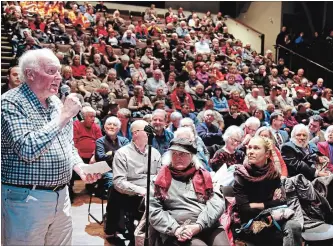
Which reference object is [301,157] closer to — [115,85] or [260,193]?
[260,193]

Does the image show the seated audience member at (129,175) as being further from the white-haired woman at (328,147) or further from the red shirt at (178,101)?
the red shirt at (178,101)

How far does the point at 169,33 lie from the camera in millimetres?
12172

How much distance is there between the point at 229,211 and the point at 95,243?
3.82 ft

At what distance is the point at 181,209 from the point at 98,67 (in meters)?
5.99

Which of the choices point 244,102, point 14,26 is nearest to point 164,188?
point 244,102

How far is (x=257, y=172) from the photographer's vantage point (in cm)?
320

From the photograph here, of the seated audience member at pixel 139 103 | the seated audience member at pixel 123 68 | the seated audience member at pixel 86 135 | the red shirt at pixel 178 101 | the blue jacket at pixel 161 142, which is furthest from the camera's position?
the seated audience member at pixel 123 68

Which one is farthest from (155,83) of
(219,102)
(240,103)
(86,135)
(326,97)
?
(326,97)

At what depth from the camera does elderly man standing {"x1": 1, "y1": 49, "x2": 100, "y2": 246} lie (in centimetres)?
180

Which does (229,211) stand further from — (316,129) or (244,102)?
(244,102)

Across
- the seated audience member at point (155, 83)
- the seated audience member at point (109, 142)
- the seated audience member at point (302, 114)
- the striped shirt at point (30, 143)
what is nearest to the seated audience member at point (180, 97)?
the seated audience member at point (155, 83)

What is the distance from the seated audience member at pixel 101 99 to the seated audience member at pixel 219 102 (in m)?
2.17

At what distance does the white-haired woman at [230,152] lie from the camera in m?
4.23

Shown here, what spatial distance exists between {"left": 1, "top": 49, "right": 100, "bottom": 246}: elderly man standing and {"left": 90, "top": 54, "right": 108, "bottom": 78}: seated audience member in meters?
6.40
